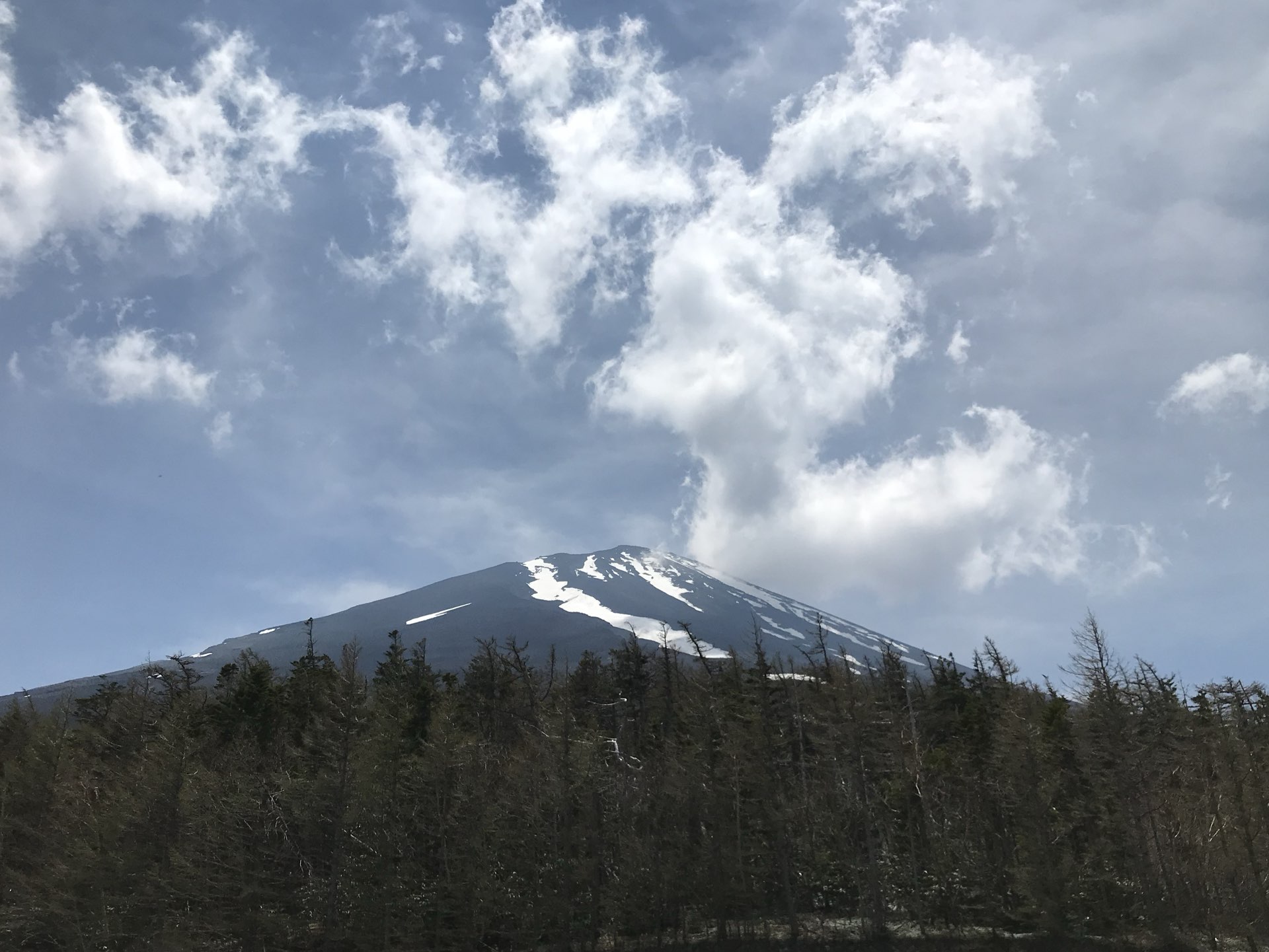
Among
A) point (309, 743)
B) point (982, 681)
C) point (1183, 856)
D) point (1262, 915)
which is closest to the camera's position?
point (1262, 915)

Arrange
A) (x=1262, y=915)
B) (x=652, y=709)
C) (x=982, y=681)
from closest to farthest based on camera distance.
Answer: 1. (x=1262, y=915)
2. (x=652, y=709)
3. (x=982, y=681)

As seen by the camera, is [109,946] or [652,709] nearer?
[109,946]

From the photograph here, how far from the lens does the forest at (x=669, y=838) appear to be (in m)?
32.8

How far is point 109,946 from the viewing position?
35312 mm

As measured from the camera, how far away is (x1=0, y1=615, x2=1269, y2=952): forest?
32.8 meters

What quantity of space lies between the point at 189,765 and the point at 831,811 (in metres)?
28.9

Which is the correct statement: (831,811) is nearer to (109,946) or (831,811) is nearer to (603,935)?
(603,935)

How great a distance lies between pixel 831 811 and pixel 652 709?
67.4 ft

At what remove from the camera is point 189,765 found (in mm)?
37781

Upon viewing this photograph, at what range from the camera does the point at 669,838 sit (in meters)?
36.8

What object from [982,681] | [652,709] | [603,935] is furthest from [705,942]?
[982,681]

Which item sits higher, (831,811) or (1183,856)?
(831,811)

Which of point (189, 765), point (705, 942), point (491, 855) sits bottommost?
point (705, 942)

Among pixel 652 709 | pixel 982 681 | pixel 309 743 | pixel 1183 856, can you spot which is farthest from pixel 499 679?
pixel 1183 856
